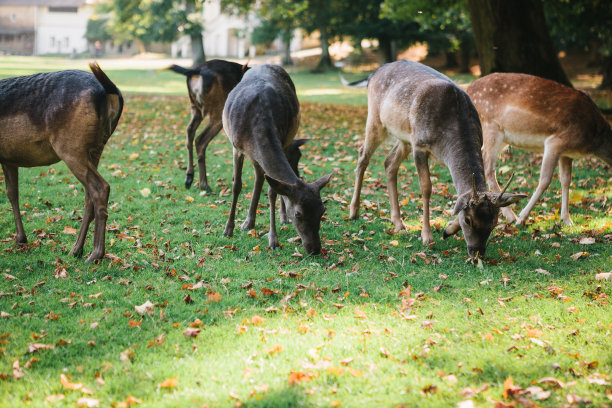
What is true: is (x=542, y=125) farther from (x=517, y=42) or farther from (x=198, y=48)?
(x=198, y=48)

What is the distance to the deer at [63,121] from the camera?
5.81 meters

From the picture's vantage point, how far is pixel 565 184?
8070 millimetres

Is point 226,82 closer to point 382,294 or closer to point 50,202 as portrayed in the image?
point 50,202

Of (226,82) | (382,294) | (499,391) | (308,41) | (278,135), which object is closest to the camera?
(499,391)

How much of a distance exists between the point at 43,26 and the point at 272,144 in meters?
67.5

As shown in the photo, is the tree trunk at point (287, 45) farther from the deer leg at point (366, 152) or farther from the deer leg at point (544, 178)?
the deer leg at point (544, 178)

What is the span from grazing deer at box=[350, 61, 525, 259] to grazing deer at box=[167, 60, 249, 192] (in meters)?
2.65

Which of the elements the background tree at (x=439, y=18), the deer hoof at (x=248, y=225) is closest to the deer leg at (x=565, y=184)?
the deer hoof at (x=248, y=225)

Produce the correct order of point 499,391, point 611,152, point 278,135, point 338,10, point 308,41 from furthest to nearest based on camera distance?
point 308,41 < point 338,10 < point 611,152 < point 278,135 < point 499,391

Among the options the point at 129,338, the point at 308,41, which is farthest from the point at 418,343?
the point at 308,41

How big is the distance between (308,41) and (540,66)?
5264cm

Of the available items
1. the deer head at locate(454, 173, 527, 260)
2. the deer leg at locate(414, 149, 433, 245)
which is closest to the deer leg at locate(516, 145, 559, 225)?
the deer leg at locate(414, 149, 433, 245)

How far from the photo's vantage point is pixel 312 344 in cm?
439

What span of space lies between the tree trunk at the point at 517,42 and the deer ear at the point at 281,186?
31.0 ft
